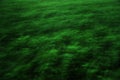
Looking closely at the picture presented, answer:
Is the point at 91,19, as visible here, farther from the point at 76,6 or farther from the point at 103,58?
the point at 103,58

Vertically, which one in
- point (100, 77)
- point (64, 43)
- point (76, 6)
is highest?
point (76, 6)

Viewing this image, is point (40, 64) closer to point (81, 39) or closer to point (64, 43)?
point (64, 43)

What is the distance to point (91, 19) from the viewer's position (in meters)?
2.78

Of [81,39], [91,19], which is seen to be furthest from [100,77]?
[91,19]

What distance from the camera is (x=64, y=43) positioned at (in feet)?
7.37

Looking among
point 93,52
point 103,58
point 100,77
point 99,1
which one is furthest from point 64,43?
point 99,1

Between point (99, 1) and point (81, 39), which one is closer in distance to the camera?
point (81, 39)

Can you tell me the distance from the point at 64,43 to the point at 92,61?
19.7 inches

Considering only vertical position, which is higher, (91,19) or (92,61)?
(91,19)

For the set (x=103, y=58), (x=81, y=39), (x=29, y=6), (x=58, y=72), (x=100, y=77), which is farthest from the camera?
(x=29, y=6)

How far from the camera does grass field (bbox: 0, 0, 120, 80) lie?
180 cm

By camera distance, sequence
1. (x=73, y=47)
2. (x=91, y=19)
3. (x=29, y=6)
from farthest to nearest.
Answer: (x=29, y=6)
(x=91, y=19)
(x=73, y=47)

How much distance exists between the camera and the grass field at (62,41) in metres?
1.80

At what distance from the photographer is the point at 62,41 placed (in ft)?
7.53
